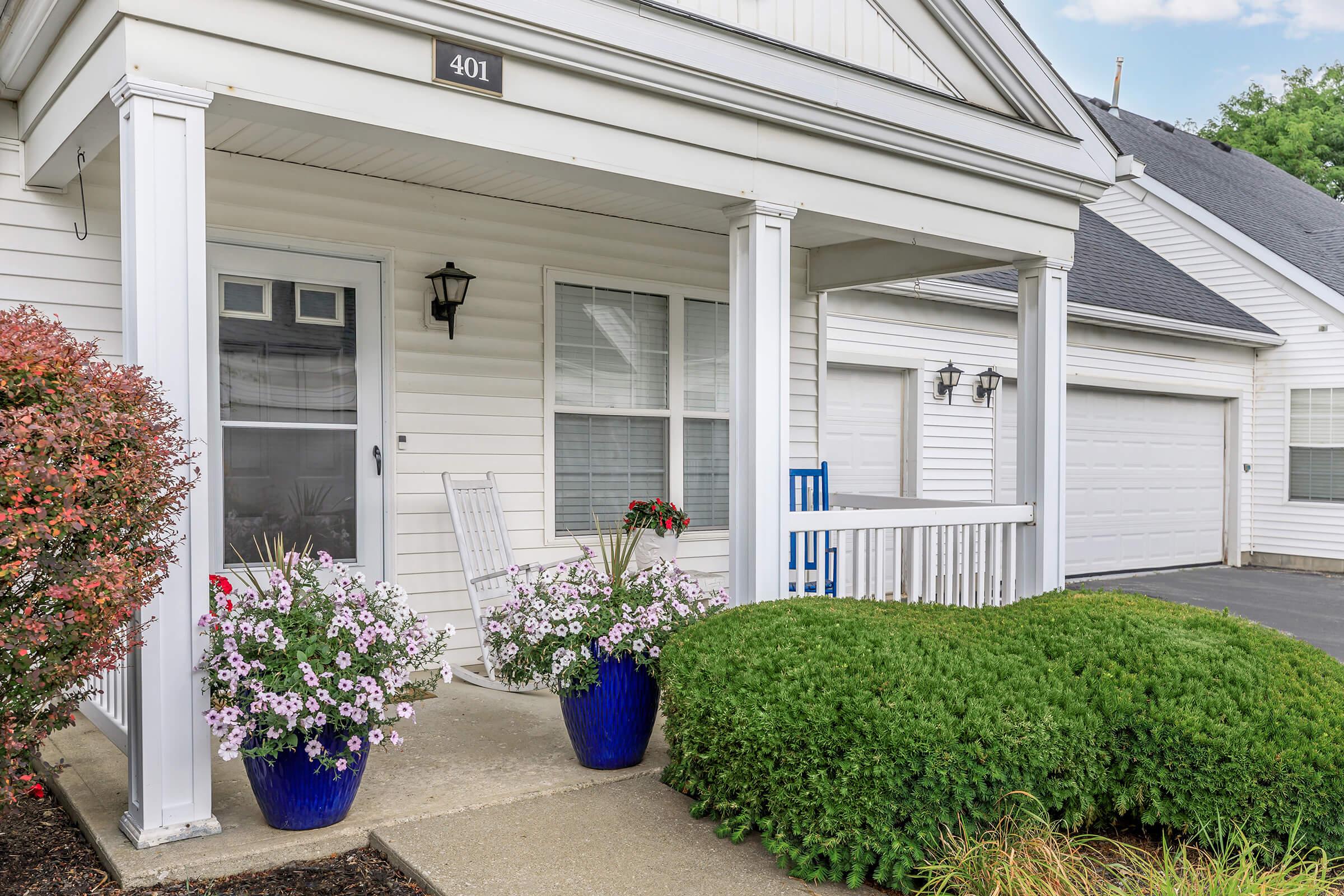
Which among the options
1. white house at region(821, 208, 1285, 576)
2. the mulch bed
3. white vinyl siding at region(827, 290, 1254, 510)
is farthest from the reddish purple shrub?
white vinyl siding at region(827, 290, 1254, 510)

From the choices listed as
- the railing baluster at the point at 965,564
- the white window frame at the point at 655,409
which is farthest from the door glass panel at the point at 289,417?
the railing baluster at the point at 965,564

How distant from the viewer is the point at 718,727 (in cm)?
309

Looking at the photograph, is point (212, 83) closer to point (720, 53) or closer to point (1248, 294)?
point (720, 53)

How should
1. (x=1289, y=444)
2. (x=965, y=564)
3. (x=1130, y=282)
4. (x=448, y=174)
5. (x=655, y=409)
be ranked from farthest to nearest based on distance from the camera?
(x=1289, y=444)
(x=1130, y=282)
(x=655, y=409)
(x=965, y=564)
(x=448, y=174)

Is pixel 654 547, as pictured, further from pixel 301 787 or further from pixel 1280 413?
pixel 1280 413

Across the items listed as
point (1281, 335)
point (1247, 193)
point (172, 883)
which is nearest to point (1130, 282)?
point (1281, 335)

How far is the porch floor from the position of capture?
9.05 feet

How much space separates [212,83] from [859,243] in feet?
13.8

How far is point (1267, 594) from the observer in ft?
31.2

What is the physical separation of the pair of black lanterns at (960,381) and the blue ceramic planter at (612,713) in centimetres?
588

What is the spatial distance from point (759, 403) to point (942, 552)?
1.54m

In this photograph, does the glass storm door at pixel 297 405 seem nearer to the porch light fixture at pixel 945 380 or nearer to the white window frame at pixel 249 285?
the white window frame at pixel 249 285

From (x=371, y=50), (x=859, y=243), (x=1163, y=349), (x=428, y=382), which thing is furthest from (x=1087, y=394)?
(x=371, y=50)

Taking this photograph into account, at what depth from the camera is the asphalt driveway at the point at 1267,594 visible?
7.63m
